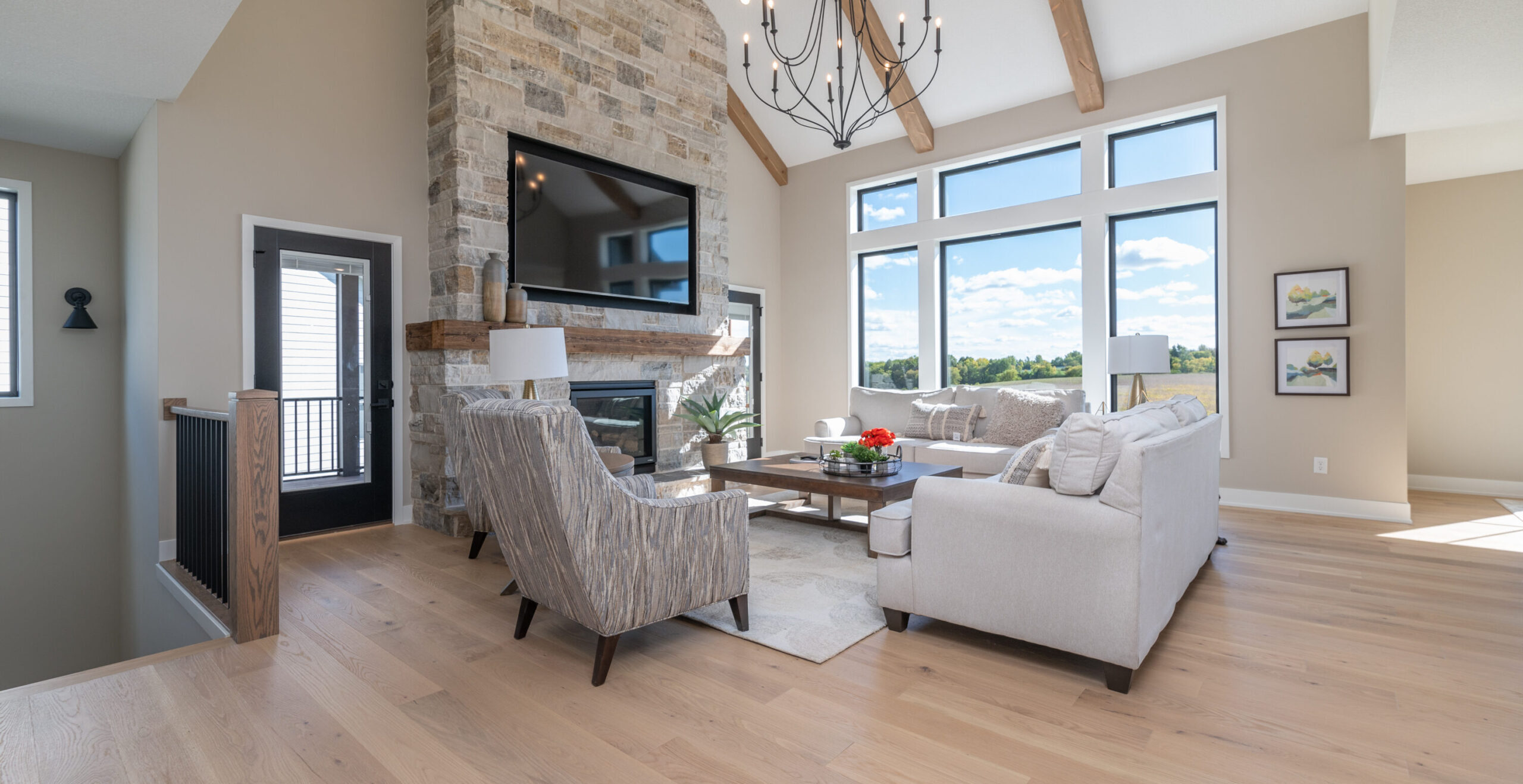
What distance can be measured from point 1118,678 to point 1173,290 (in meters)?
4.45

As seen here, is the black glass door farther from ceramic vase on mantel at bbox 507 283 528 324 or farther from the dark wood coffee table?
the dark wood coffee table

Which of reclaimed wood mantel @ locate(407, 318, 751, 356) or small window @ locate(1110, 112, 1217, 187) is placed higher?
small window @ locate(1110, 112, 1217, 187)

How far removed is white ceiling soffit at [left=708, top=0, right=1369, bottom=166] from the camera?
5.12 metres

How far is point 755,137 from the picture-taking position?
25.3 ft

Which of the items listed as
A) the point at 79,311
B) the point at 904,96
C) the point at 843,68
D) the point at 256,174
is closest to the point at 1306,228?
the point at 904,96

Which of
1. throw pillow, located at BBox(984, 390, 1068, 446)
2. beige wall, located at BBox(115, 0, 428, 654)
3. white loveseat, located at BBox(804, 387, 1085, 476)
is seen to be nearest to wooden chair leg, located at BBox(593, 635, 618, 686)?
beige wall, located at BBox(115, 0, 428, 654)

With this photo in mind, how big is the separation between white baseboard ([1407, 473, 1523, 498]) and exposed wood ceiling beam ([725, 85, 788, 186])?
647cm

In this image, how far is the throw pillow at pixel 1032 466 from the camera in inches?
98.3

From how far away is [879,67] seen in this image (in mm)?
6168

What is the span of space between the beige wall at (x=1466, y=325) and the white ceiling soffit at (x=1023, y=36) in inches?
Answer: 93.3

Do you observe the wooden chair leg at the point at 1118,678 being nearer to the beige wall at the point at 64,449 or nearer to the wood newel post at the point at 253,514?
the wood newel post at the point at 253,514

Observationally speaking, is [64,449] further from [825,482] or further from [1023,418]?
[1023,418]

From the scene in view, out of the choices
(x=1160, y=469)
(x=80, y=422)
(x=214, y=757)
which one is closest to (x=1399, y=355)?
(x=1160, y=469)

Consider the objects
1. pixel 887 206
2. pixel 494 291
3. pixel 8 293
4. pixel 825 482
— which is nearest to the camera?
pixel 825 482
